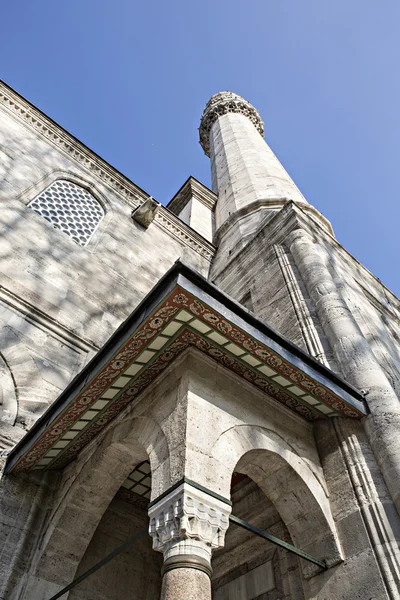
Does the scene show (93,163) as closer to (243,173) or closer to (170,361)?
(243,173)

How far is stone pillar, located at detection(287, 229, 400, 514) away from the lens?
3752 mm

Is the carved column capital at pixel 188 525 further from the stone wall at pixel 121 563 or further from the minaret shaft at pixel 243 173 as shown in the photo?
the minaret shaft at pixel 243 173

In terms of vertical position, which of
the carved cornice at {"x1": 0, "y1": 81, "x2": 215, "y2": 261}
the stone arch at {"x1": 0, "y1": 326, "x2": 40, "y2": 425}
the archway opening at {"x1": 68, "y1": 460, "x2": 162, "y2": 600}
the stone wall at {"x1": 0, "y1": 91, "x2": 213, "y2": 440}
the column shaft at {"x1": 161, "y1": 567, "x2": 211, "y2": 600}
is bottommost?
the column shaft at {"x1": 161, "y1": 567, "x2": 211, "y2": 600}

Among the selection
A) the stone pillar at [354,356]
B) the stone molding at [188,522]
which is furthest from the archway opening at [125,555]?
the stone pillar at [354,356]

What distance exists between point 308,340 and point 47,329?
10.3ft

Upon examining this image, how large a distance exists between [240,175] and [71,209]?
5701mm

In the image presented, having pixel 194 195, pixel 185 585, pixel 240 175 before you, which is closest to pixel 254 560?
pixel 185 585

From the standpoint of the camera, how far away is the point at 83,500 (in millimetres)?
4336

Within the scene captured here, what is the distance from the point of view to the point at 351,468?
384 centimetres

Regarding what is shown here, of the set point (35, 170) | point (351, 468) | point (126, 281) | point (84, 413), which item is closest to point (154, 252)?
point (126, 281)

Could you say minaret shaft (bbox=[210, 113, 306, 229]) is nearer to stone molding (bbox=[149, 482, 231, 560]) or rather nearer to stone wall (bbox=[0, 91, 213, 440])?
stone wall (bbox=[0, 91, 213, 440])

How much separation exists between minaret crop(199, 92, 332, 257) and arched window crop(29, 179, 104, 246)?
106 inches

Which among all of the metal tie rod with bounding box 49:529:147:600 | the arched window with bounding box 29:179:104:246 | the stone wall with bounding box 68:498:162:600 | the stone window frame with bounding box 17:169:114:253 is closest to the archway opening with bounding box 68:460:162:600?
the stone wall with bounding box 68:498:162:600

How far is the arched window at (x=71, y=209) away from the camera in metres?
7.63
